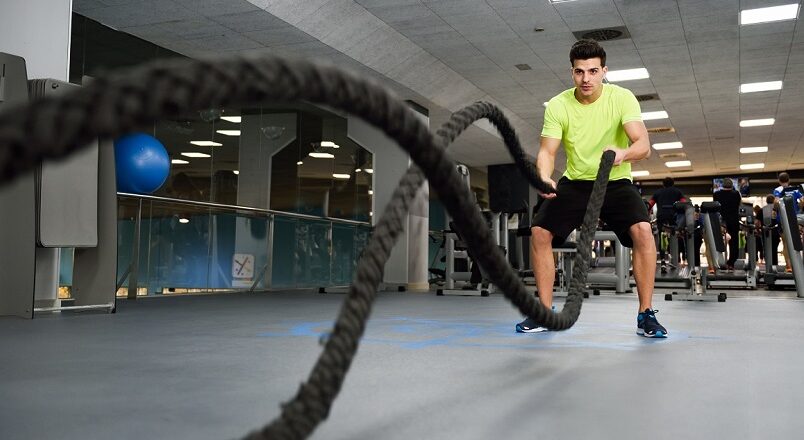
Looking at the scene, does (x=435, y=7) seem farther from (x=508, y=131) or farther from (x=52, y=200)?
(x=508, y=131)

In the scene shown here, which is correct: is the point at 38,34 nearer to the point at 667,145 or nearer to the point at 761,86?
the point at 761,86

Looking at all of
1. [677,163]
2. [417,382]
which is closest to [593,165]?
[417,382]

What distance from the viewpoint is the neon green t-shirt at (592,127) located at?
2969 millimetres

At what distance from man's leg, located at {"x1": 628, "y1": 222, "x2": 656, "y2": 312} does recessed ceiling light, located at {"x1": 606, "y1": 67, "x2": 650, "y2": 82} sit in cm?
678

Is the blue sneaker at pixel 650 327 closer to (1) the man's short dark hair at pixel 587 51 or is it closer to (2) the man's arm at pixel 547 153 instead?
(2) the man's arm at pixel 547 153

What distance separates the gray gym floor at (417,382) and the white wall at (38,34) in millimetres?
1783

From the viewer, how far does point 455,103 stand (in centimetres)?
1002

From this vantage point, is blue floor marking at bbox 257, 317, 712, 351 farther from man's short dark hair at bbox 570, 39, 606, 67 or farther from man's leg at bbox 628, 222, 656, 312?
man's short dark hair at bbox 570, 39, 606, 67

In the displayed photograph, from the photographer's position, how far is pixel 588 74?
295 cm

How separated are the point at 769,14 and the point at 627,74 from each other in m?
2.36

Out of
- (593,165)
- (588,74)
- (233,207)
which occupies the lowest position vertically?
(593,165)

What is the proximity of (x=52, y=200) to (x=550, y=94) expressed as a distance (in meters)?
7.95

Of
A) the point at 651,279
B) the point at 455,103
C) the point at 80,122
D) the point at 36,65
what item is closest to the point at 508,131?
the point at 80,122

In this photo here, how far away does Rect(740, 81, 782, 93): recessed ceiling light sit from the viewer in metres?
9.75
